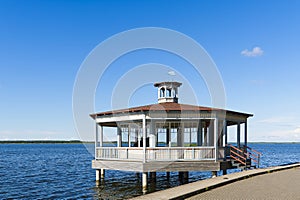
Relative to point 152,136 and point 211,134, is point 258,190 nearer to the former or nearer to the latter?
point 152,136

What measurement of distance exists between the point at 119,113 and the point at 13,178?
47.6ft

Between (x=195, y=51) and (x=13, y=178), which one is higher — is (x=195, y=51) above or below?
above

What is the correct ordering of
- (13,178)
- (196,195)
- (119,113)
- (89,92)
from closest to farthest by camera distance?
(196,195) → (119,113) → (89,92) → (13,178)

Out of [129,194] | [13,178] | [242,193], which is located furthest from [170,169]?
[13,178]

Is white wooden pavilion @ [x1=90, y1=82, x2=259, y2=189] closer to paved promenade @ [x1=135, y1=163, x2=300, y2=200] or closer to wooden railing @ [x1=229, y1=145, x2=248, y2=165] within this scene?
wooden railing @ [x1=229, y1=145, x2=248, y2=165]

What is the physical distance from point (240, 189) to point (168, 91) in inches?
385

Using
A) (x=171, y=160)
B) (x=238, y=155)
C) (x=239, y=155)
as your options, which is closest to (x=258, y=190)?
(x=171, y=160)

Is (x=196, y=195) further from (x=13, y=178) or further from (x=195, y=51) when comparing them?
(x=13, y=178)

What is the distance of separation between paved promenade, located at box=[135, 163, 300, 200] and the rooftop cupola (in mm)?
7124

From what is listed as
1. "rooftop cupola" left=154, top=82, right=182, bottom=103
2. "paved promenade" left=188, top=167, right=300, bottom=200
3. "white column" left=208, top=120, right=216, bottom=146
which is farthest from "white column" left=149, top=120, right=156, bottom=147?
"paved promenade" left=188, top=167, right=300, bottom=200

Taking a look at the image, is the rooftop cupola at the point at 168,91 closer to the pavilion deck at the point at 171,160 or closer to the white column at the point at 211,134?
the white column at the point at 211,134

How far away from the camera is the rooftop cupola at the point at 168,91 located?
2072 cm

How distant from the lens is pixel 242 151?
63.3ft

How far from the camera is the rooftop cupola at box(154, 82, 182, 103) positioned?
20.7m
